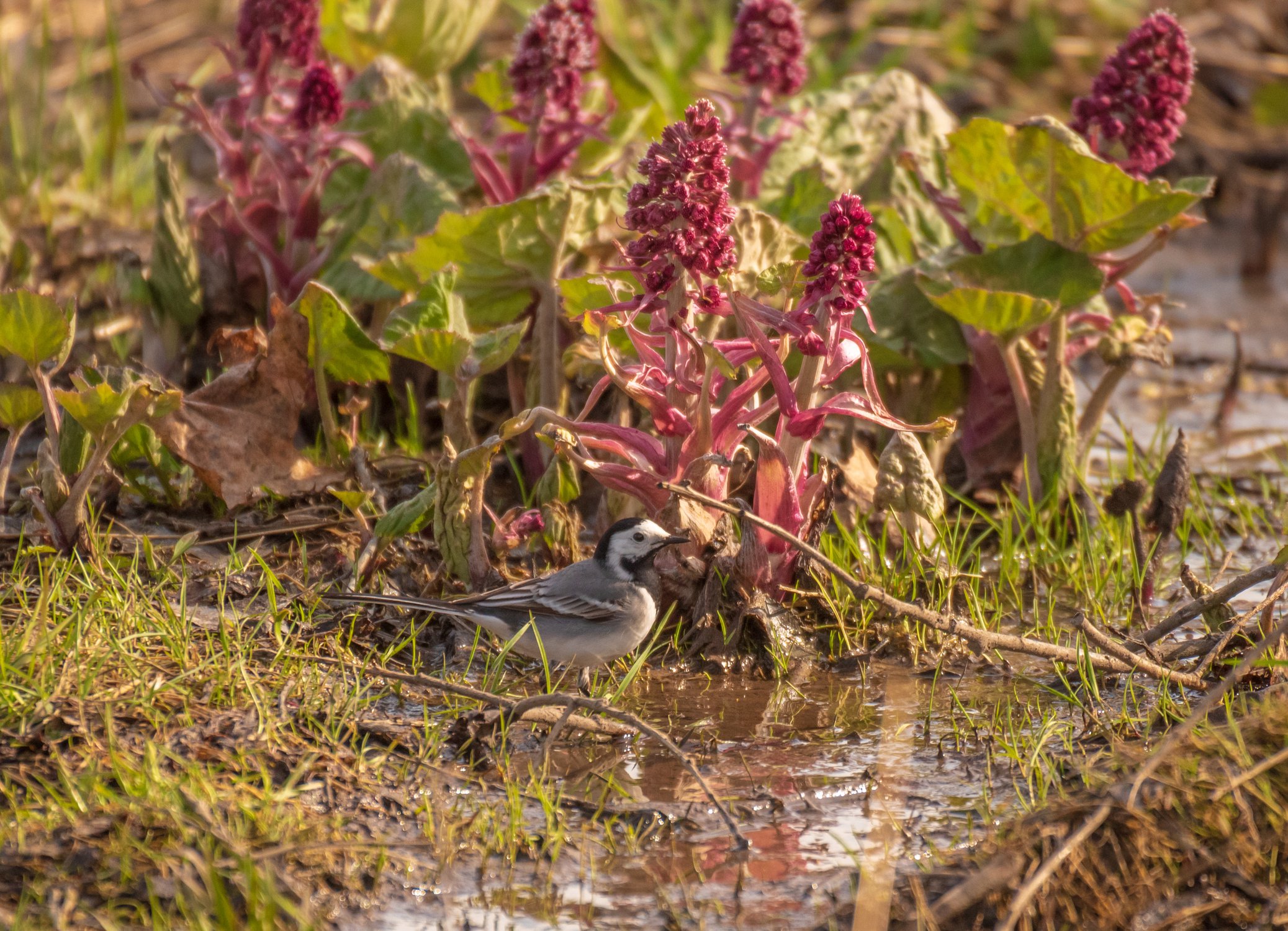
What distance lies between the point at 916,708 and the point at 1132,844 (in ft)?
3.48

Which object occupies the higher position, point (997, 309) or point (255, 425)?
point (997, 309)

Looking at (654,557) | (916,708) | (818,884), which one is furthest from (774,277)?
(818,884)

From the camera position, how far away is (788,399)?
4.04 meters

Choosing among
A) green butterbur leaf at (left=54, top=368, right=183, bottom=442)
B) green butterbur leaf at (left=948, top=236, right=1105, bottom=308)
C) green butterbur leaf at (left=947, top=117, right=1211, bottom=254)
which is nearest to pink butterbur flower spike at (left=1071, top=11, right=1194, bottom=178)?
green butterbur leaf at (left=947, top=117, right=1211, bottom=254)

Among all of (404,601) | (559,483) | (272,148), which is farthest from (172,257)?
(404,601)

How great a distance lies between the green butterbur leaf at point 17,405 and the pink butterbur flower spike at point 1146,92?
3600 mm

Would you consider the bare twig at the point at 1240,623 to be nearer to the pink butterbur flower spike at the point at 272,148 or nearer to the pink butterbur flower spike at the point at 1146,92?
the pink butterbur flower spike at the point at 1146,92

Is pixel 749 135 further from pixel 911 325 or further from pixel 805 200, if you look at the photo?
pixel 911 325

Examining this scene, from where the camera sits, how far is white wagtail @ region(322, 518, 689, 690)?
4008 millimetres

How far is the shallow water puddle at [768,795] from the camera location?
308cm

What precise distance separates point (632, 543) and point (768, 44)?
7.29 ft

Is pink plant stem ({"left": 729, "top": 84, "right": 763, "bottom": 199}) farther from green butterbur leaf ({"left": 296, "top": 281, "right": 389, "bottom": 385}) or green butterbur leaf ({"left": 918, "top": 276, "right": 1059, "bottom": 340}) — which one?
green butterbur leaf ({"left": 296, "top": 281, "right": 389, "bottom": 385})

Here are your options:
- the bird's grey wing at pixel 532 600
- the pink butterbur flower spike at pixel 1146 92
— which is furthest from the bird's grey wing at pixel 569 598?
the pink butterbur flower spike at pixel 1146 92

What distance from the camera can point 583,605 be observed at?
3977 mm
